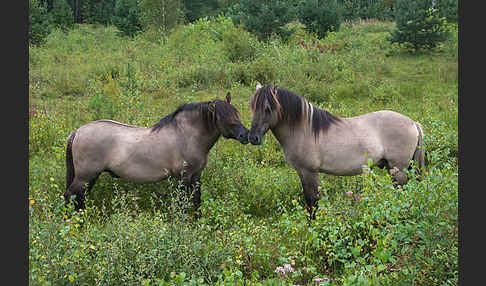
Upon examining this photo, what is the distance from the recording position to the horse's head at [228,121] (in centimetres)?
521

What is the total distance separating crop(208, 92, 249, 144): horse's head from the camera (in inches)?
205

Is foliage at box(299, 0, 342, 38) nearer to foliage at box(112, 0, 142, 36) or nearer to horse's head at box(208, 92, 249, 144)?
foliage at box(112, 0, 142, 36)

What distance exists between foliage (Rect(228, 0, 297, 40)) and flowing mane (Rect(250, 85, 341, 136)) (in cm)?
1232

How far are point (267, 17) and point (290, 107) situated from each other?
12712mm

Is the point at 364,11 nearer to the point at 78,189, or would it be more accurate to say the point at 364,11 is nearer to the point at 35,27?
the point at 35,27


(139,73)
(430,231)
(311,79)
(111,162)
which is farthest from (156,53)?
(430,231)

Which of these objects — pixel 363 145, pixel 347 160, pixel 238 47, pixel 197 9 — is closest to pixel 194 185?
pixel 347 160

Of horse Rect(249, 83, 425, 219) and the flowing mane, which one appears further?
horse Rect(249, 83, 425, 219)

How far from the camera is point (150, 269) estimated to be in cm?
357

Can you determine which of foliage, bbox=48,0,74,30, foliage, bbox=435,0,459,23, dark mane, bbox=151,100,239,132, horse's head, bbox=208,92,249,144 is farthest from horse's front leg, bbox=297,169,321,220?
foliage, bbox=48,0,74,30

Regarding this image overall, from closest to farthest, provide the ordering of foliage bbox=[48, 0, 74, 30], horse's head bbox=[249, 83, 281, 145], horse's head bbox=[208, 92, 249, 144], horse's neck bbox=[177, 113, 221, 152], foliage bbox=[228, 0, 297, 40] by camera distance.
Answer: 1. horse's head bbox=[249, 83, 281, 145]
2. horse's head bbox=[208, 92, 249, 144]
3. horse's neck bbox=[177, 113, 221, 152]
4. foliage bbox=[228, 0, 297, 40]
5. foliage bbox=[48, 0, 74, 30]

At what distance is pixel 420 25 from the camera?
15070mm

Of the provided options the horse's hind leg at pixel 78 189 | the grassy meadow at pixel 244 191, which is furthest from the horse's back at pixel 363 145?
the horse's hind leg at pixel 78 189

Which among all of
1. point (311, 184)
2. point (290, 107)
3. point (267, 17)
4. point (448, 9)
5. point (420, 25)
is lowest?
point (311, 184)
